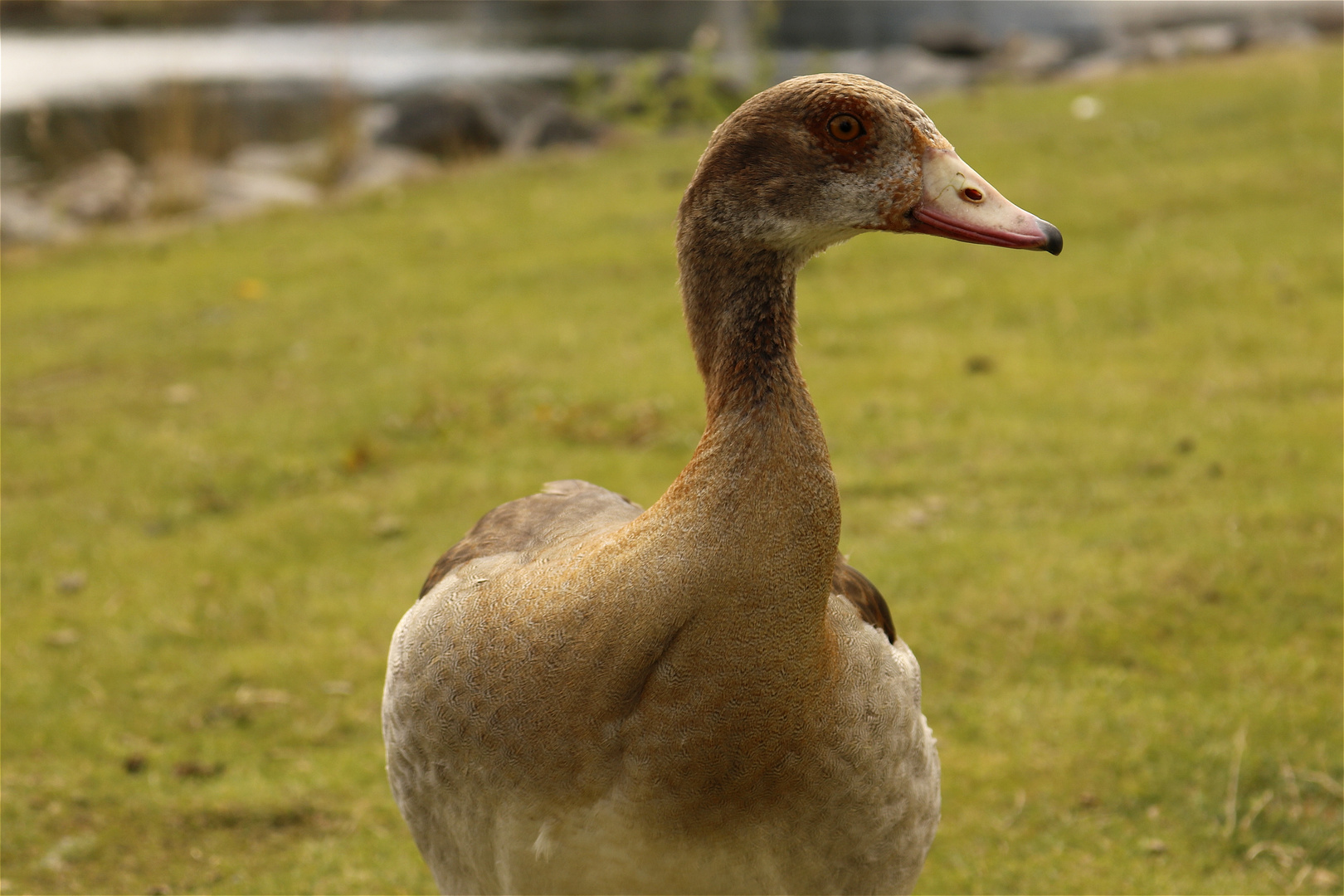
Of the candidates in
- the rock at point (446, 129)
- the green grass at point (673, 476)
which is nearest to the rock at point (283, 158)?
the rock at point (446, 129)

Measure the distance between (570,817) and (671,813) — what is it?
0.26 meters

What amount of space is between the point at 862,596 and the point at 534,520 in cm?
100

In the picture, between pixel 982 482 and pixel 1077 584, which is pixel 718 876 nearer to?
pixel 1077 584

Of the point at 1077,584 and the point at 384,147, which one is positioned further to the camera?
the point at 384,147

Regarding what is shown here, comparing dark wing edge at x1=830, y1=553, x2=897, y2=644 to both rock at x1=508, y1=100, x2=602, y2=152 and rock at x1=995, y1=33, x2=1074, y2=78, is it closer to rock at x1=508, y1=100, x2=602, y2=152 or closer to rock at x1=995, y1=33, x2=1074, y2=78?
rock at x1=508, y1=100, x2=602, y2=152

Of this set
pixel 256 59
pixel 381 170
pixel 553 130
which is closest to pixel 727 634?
pixel 381 170

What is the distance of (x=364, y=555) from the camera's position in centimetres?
717

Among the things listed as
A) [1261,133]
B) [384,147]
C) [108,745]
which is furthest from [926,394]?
[384,147]

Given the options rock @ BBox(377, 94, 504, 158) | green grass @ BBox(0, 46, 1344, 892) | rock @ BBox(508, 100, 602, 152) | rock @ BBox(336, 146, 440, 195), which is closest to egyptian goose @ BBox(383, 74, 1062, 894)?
green grass @ BBox(0, 46, 1344, 892)

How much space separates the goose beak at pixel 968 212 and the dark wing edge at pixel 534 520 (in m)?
1.32

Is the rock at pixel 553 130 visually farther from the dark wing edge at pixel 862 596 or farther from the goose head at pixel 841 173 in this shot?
the goose head at pixel 841 173

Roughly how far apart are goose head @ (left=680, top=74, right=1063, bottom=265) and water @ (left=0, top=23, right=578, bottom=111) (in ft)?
69.9

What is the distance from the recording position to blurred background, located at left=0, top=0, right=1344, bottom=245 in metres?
17.6

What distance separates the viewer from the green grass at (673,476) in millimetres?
5055
